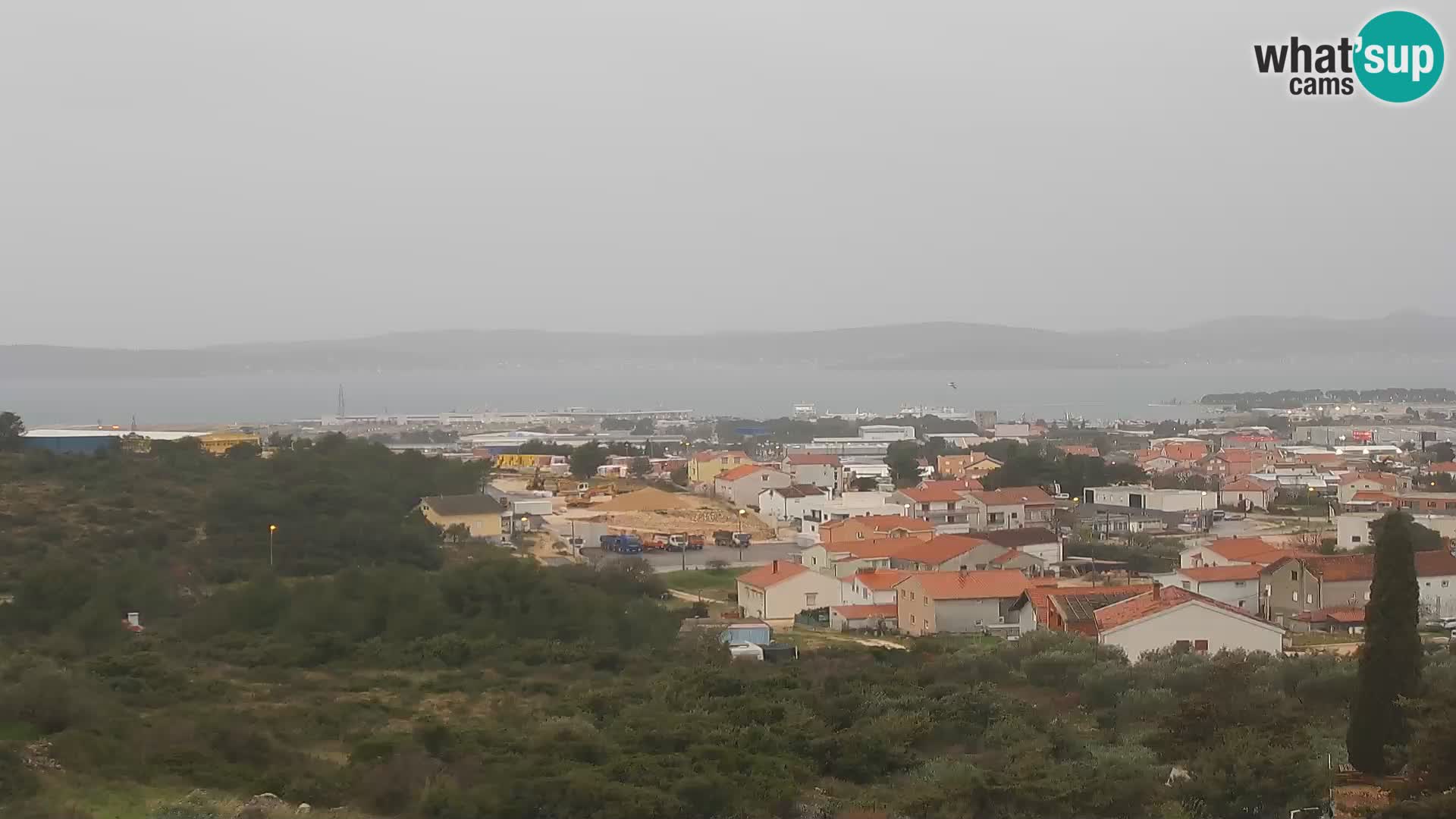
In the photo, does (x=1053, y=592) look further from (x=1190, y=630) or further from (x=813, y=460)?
(x=813, y=460)

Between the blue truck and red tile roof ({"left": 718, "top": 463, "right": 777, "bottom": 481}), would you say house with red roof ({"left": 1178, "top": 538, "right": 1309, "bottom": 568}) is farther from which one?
red tile roof ({"left": 718, "top": 463, "right": 777, "bottom": 481})

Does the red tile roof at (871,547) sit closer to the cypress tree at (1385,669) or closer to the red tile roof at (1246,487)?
the red tile roof at (1246,487)

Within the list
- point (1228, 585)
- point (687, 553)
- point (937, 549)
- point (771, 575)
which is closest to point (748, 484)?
point (687, 553)

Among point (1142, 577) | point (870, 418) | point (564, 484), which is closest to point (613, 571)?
point (1142, 577)

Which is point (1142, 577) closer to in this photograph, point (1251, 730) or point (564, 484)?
point (1251, 730)

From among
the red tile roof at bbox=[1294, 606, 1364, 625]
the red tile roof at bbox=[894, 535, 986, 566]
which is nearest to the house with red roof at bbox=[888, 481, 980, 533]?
the red tile roof at bbox=[894, 535, 986, 566]

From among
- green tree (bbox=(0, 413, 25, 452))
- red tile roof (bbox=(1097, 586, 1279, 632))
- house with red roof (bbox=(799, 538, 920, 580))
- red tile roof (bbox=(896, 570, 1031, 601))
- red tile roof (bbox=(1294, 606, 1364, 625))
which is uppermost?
green tree (bbox=(0, 413, 25, 452))
